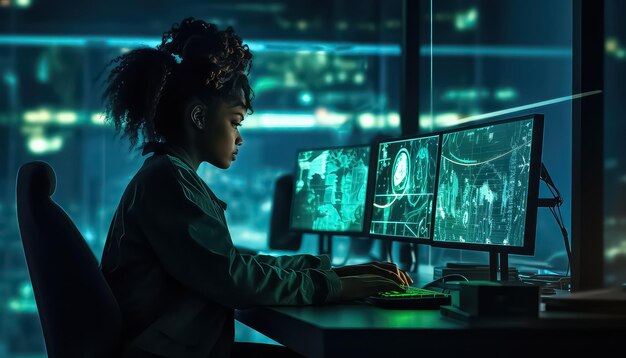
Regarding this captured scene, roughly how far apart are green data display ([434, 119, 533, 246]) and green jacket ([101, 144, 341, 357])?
0.45 m

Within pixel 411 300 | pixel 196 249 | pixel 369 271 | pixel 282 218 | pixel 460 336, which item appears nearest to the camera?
pixel 460 336

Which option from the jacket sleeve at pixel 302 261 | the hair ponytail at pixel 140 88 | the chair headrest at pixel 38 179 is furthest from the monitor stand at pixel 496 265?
the chair headrest at pixel 38 179

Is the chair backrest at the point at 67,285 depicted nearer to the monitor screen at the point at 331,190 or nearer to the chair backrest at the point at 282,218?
the monitor screen at the point at 331,190

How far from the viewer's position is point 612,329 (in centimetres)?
143

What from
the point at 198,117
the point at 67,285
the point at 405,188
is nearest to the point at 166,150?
the point at 198,117

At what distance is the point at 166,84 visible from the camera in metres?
1.83

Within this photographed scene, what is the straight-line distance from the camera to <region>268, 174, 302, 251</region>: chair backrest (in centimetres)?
423

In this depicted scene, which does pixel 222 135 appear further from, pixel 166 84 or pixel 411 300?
pixel 411 300

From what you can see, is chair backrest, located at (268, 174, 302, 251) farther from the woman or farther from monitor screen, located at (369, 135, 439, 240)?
the woman

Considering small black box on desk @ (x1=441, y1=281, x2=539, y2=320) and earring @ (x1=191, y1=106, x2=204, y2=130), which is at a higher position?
earring @ (x1=191, y1=106, x2=204, y2=130)

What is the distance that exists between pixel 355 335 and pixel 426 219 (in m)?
0.92

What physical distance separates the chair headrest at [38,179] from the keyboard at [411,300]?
761mm

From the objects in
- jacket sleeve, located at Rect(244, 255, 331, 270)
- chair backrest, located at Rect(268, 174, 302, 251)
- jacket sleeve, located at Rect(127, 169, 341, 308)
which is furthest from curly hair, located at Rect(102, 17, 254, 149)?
chair backrest, located at Rect(268, 174, 302, 251)

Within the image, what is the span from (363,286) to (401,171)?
2.53ft
